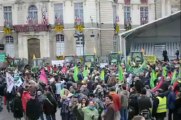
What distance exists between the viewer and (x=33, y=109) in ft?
60.7

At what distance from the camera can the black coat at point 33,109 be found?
18.4 m

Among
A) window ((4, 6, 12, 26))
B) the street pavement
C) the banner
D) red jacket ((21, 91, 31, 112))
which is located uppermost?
window ((4, 6, 12, 26))

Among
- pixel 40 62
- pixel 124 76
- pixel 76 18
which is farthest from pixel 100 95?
pixel 76 18

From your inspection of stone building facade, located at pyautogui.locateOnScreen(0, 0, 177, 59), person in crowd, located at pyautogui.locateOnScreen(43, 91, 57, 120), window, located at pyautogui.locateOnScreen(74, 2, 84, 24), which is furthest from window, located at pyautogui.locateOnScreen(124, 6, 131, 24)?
person in crowd, located at pyautogui.locateOnScreen(43, 91, 57, 120)

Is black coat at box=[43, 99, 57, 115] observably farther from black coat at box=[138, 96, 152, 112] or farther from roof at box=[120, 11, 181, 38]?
roof at box=[120, 11, 181, 38]

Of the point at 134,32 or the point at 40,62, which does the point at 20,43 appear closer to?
the point at 40,62

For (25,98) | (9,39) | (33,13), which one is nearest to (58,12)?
(33,13)

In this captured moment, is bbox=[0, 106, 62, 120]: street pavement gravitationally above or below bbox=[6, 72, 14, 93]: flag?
below

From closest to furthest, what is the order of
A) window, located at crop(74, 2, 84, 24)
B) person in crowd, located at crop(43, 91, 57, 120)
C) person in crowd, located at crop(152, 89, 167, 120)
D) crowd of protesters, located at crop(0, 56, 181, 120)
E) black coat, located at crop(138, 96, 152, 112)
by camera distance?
crowd of protesters, located at crop(0, 56, 181, 120) → black coat, located at crop(138, 96, 152, 112) → person in crowd, located at crop(152, 89, 167, 120) → person in crowd, located at crop(43, 91, 57, 120) → window, located at crop(74, 2, 84, 24)

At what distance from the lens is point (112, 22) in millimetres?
58375

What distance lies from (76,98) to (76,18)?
39.1 meters

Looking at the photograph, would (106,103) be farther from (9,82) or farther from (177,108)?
(9,82)

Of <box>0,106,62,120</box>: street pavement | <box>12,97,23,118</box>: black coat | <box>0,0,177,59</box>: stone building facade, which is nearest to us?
<box>12,97,23,118</box>: black coat

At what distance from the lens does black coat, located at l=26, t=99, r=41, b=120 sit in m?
18.4
